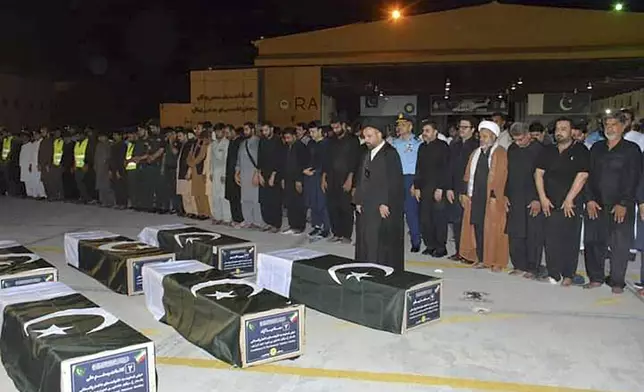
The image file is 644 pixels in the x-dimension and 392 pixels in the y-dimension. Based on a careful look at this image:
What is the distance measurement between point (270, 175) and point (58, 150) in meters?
6.18

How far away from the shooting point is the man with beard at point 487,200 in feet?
21.0

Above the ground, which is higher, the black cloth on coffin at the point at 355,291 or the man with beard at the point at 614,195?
the man with beard at the point at 614,195

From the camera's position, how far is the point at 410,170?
7863 mm

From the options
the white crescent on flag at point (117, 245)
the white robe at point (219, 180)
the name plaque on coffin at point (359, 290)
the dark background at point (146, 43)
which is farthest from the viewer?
the dark background at point (146, 43)

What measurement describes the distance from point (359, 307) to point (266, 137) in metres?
4.52

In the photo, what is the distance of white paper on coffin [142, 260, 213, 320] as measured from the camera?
4938 millimetres

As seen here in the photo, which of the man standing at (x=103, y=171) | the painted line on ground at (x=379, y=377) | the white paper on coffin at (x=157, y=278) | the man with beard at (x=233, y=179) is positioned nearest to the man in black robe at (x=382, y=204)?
the white paper on coffin at (x=157, y=278)

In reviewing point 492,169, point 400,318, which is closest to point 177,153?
point 492,169

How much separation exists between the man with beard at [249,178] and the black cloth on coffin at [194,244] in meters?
2.15

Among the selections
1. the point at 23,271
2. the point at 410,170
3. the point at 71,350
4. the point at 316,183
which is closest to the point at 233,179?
the point at 316,183

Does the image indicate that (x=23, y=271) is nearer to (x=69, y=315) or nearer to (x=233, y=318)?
(x=69, y=315)

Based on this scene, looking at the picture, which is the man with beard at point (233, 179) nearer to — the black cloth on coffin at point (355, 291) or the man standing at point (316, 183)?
the man standing at point (316, 183)

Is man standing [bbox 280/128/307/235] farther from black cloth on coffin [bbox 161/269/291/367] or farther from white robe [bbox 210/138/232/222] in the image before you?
A: black cloth on coffin [bbox 161/269/291/367]

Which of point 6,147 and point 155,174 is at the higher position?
point 6,147
